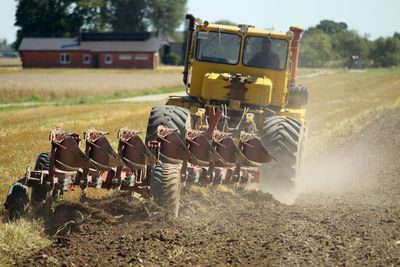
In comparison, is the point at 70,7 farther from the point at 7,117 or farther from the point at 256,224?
the point at 256,224

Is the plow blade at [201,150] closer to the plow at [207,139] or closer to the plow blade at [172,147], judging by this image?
the plow at [207,139]

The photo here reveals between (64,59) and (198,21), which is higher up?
(198,21)

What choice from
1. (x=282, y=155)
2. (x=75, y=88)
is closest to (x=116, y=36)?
(x=75, y=88)

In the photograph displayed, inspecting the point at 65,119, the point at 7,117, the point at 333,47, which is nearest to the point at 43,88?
the point at 7,117

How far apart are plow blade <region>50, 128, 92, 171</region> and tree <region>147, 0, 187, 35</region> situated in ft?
285

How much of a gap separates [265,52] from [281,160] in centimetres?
218

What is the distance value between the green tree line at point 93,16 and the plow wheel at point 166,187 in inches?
2429

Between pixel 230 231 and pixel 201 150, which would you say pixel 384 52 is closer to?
pixel 201 150

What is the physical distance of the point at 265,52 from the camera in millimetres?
9164

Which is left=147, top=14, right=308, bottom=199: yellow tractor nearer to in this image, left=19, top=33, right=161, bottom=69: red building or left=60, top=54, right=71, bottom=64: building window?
left=19, top=33, right=161, bottom=69: red building

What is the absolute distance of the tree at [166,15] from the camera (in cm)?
9062

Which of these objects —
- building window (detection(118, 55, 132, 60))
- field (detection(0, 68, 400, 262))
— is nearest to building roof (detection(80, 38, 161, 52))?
building window (detection(118, 55, 132, 60))

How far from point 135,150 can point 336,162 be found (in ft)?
23.6

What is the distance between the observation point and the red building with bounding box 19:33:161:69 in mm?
63938
